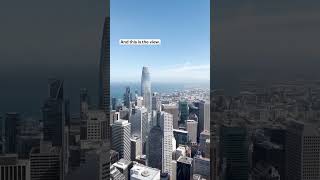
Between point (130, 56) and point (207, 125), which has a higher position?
point (130, 56)

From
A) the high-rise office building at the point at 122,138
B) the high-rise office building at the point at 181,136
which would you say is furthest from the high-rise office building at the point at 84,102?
the high-rise office building at the point at 181,136

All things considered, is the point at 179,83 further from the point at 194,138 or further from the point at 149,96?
the point at 194,138

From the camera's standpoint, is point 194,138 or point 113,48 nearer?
point 113,48

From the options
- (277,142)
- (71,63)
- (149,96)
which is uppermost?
(71,63)

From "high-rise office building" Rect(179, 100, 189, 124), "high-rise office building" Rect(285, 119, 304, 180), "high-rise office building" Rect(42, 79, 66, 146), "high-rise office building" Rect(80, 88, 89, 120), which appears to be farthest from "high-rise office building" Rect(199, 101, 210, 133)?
"high-rise office building" Rect(42, 79, 66, 146)

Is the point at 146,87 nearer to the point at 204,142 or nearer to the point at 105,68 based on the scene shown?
the point at 105,68

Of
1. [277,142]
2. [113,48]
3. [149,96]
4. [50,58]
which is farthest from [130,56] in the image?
[277,142]

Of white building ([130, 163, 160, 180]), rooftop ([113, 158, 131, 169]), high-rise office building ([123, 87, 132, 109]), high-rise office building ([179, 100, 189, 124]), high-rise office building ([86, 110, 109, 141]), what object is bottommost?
white building ([130, 163, 160, 180])

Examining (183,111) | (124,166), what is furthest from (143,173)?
(183,111)

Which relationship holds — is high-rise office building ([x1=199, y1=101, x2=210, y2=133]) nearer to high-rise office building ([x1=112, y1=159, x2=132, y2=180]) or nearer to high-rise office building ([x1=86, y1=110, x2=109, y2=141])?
high-rise office building ([x1=112, y1=159, x2=132, y2=180])
